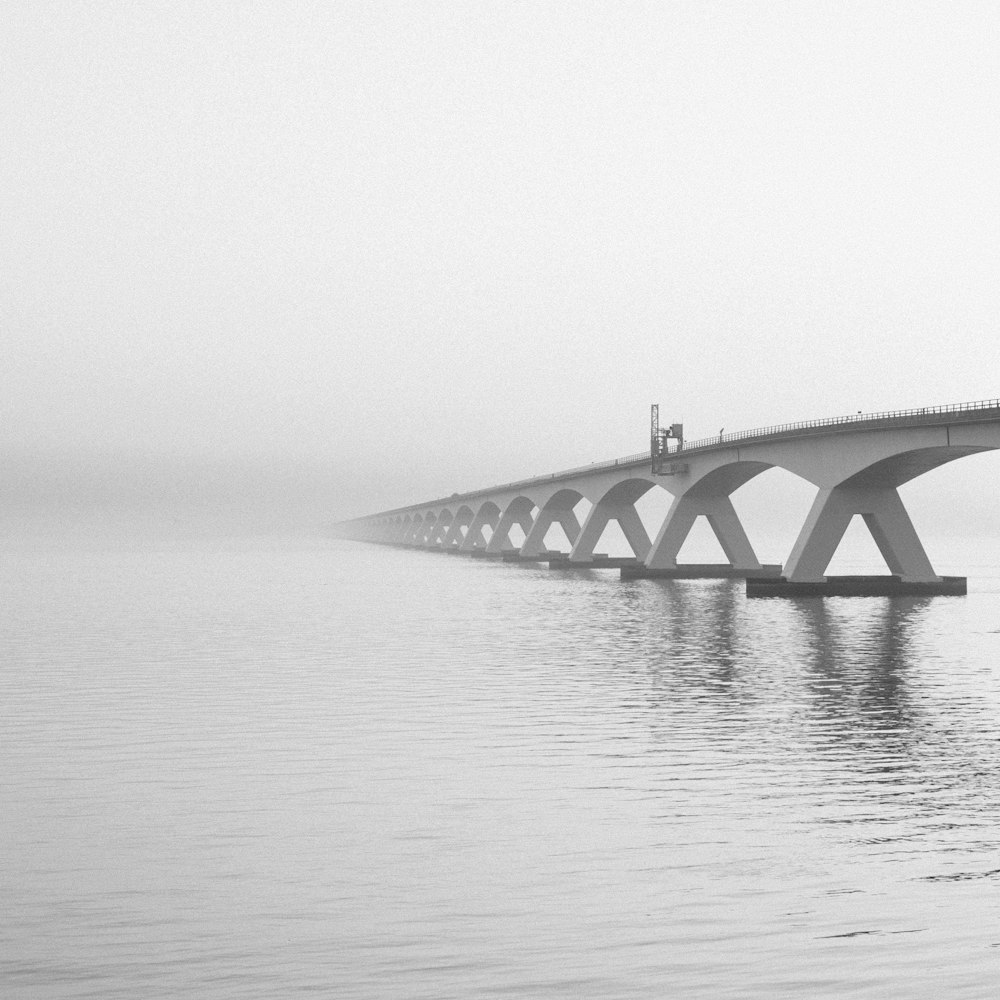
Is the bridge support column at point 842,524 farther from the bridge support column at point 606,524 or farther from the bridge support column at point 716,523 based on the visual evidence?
the bridge support column at point 606,524

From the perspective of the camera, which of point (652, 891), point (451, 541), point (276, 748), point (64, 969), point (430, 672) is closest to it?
point (64, 969)

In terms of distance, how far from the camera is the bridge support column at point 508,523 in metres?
142

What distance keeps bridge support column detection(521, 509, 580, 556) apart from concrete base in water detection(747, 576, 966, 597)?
61.5 m

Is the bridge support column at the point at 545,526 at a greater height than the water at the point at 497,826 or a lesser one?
greater

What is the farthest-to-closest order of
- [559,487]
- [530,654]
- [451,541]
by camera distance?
[451,541]
[559,487]
[530,654]

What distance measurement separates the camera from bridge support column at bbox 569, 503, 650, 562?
103 metres

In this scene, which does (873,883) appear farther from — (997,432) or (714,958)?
(997,432)

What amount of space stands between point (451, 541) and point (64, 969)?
18069 centimetres

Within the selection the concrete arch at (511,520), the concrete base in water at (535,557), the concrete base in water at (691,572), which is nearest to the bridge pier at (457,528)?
the concrete arch at (511,520)

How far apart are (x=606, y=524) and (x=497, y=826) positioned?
92.8m

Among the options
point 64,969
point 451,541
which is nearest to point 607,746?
point 64,969

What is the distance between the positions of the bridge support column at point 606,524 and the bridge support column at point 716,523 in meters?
14.6

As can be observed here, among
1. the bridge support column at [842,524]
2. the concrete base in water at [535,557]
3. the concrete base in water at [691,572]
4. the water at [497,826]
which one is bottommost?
the water at [497,826]

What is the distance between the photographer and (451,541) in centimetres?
18988
